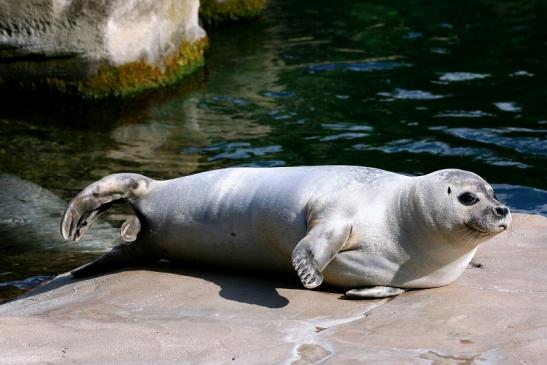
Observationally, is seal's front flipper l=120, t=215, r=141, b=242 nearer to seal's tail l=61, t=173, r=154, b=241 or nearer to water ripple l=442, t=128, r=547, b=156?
seal's tail l=61, t=173, r=154, b=241

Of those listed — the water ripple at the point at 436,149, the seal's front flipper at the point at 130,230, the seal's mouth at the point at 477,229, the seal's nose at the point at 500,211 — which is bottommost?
the water ripple at the point at 436,149

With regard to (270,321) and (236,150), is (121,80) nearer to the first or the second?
(236,150)

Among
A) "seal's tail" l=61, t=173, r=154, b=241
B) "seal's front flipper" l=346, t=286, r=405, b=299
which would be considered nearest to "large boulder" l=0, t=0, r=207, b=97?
"seal's tail" l=61, t=173, r=154, b=241

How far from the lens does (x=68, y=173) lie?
916 cm

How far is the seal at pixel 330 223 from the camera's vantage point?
200 inches

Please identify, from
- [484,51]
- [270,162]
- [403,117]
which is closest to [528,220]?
[270,162]

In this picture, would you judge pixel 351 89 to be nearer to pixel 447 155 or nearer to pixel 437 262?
pixel 447 155

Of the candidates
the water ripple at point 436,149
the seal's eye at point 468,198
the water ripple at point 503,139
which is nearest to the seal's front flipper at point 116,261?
the seal's eye at point 468,198

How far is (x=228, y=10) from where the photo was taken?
1622 centimetres

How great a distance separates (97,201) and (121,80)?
229 inches

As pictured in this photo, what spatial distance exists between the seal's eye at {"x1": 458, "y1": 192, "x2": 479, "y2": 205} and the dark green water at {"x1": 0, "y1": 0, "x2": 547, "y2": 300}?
286 cm

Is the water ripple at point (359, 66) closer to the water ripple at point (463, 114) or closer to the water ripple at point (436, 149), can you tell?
the water ripple at point (463, 114)

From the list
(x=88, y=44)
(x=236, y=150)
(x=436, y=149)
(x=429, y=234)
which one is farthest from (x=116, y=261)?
(x=88, y=44)

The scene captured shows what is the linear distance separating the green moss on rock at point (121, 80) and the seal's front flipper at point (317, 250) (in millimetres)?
6778
